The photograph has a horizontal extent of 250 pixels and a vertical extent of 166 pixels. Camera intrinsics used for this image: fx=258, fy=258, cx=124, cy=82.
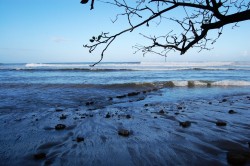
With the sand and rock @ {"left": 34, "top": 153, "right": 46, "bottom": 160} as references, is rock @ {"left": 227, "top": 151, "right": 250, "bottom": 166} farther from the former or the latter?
rock @ {"left": 34, "top": 153, "right": 46, "bottom": 160}

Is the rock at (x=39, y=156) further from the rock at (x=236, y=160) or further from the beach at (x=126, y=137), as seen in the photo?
the rock at (x=236, y=160)

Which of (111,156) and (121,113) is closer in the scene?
(111,156)

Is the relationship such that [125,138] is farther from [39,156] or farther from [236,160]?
[236,160]

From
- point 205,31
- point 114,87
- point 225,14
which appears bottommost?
point 114,87

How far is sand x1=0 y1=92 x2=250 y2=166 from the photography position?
349 cm

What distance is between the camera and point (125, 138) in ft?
14.6

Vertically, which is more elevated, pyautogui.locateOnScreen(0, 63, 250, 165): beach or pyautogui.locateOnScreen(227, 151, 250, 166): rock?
pyautogui.locateOnScreen(227, 151, 250, 166): rock

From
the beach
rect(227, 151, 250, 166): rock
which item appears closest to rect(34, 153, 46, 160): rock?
the beach

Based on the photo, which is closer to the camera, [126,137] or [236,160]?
[236,160]

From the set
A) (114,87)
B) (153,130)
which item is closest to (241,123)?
(153,130)

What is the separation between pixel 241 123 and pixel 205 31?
330cm

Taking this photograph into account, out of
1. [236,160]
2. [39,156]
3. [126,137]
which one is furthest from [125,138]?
[236,160]

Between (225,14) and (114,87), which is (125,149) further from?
(114,87)

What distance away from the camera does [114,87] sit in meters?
14.1
